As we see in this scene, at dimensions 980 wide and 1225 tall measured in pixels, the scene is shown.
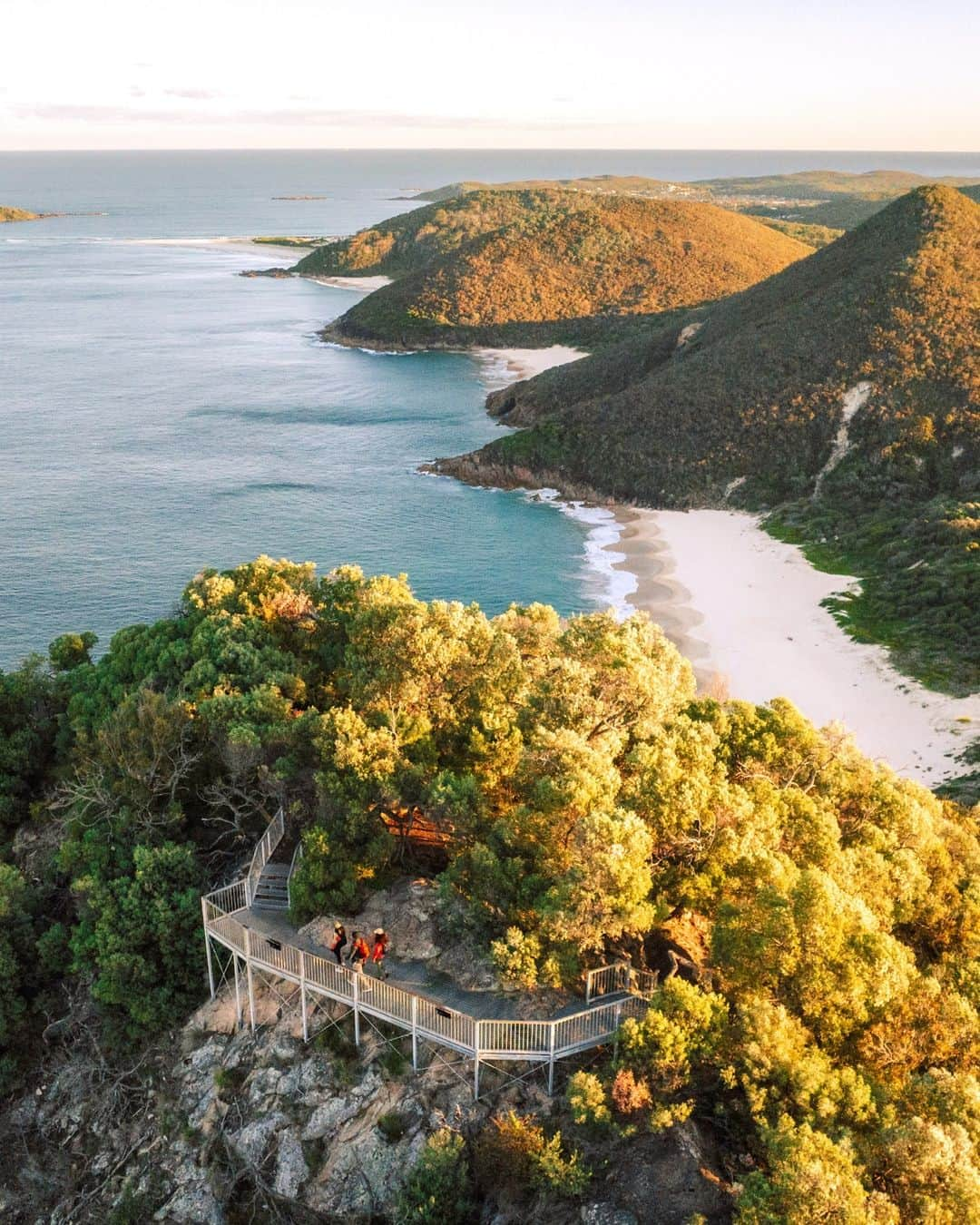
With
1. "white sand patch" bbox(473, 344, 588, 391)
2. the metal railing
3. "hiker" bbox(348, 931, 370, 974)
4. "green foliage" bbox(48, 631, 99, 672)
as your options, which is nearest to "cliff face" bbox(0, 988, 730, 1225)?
the metal railing

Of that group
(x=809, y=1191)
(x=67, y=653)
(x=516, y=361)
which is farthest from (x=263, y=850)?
(x=516, y=361)

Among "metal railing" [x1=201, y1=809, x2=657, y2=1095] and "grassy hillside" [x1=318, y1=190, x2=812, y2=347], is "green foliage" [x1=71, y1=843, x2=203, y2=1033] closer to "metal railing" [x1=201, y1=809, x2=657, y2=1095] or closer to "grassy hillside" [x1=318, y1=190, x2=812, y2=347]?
"metal railing" [x1=201, y1=809, x2=657, y2=1095]

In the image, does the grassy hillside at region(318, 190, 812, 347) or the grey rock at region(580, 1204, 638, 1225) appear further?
the grassy hillside at region(318, 190, 812, 347)

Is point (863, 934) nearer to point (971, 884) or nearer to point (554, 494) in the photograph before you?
point (971, 884)

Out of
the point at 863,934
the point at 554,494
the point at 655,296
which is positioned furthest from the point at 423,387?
the point at 863,934

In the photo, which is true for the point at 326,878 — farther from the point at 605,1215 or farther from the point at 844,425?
the point at 844,425

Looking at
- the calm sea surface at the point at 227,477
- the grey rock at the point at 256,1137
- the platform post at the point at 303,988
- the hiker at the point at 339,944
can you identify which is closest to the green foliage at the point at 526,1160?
the hiker at the point at 339,944
